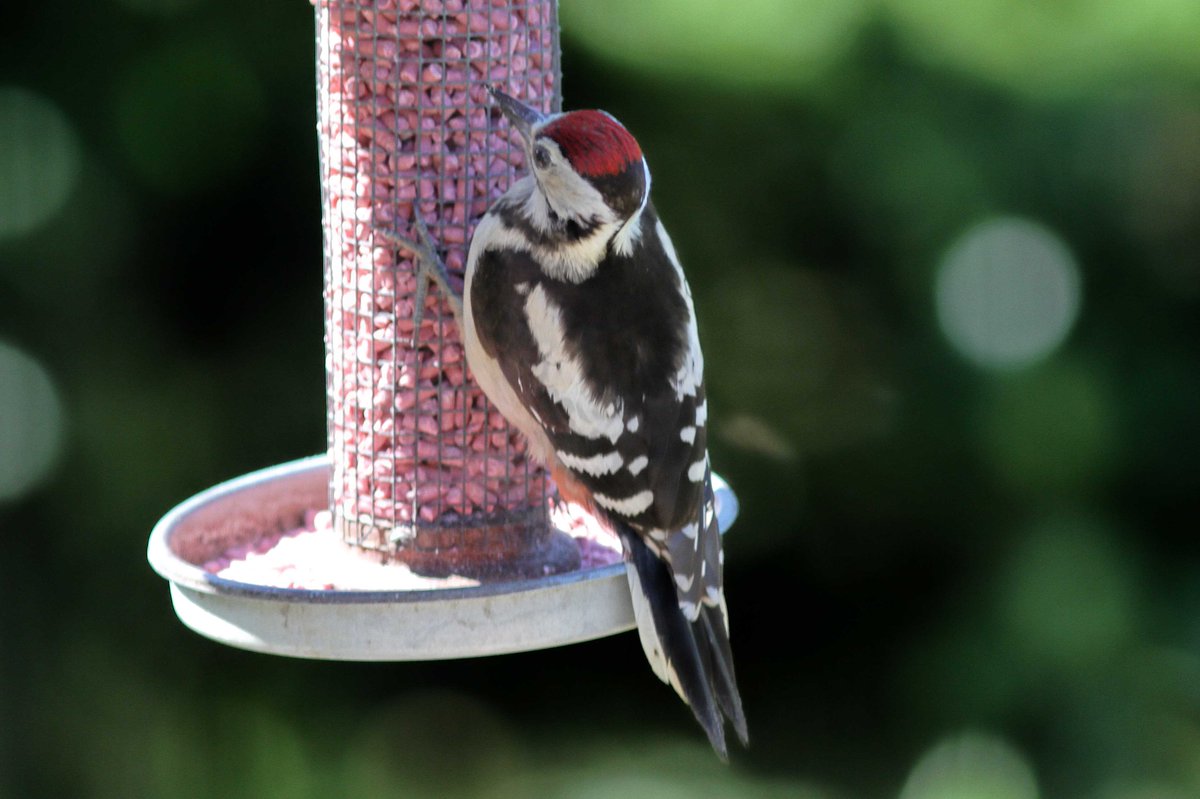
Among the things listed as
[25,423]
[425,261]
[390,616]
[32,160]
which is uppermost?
[425,261]

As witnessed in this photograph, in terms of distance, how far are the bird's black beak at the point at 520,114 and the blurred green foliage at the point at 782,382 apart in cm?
114

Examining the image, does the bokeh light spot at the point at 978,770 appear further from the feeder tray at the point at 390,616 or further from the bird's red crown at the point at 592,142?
the bird's red crown at the point at 592,142

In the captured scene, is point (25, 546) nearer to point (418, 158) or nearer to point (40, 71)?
point (40, 71)

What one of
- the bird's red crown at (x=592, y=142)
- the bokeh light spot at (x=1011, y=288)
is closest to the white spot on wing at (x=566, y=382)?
the bird's red crown at (x=592, y=142)

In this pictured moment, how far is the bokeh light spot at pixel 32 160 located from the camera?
3438 mm

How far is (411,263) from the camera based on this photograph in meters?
2.55

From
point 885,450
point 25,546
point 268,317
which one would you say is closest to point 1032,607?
point 885,450

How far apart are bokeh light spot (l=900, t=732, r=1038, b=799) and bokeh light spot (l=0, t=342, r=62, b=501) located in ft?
7.04

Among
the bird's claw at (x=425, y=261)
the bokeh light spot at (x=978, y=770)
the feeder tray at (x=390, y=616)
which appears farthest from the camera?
the bokeh light spot at (x=978, y=770)

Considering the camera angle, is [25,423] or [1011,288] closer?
[1011,288]

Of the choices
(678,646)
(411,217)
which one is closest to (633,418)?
(678,646)

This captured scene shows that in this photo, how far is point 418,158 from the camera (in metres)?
2.50

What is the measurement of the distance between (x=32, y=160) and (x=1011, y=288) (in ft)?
7.01

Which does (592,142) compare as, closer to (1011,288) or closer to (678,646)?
(678,646)
